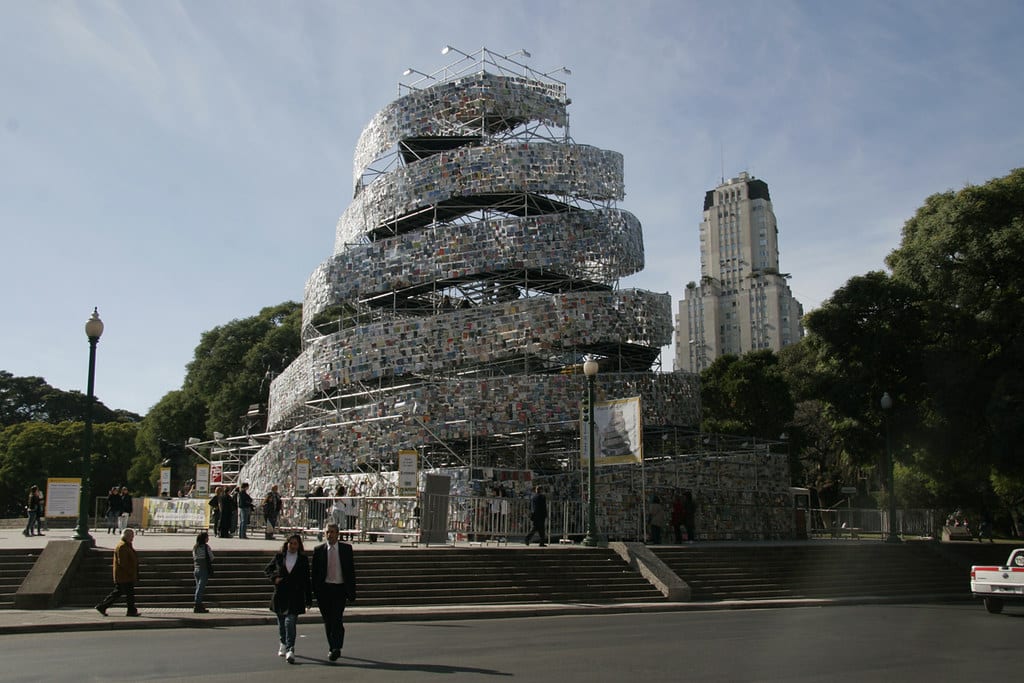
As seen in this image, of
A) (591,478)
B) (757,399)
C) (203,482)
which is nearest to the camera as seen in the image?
(591,478)

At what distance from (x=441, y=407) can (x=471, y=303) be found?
23.5 feet

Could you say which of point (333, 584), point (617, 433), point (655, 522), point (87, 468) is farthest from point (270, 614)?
point (655, 522)

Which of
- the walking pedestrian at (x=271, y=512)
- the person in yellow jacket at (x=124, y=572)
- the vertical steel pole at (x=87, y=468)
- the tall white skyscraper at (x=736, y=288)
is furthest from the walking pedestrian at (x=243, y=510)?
the tall white skyscraper at (x=736, y=288)

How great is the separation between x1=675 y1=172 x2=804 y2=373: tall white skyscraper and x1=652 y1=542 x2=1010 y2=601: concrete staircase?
326 ft

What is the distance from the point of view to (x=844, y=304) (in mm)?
30797

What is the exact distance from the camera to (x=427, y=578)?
19.8 meters

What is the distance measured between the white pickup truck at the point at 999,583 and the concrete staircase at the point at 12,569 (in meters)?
17.2

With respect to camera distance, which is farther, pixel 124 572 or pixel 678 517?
pixel 678 517

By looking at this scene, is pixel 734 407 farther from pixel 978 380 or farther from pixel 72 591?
pixel 72 591

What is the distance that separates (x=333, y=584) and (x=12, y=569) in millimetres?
9433

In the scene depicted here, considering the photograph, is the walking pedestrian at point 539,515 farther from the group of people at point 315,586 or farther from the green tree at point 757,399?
the green tree at point 757,399

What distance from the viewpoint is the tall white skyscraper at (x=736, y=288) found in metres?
128

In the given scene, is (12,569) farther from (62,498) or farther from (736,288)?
(736,288)

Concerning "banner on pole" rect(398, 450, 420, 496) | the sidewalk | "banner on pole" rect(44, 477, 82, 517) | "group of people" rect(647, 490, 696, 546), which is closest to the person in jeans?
the sidewalk
